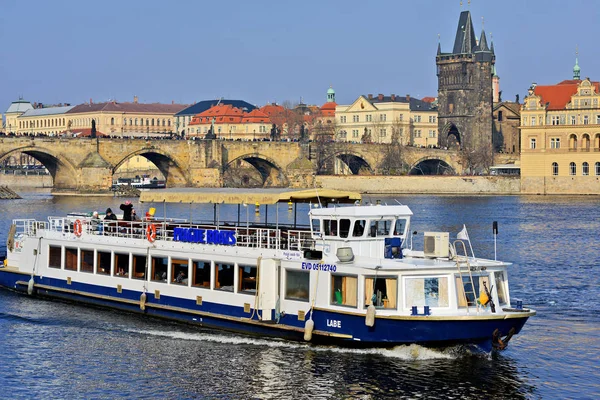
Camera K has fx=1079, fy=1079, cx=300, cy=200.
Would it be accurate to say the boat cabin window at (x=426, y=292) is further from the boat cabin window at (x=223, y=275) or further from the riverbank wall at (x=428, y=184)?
the riverbank wall at (x=428, y=184)

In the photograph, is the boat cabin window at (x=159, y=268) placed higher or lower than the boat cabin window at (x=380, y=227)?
lower

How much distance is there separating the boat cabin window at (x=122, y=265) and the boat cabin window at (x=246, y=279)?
4973 millimetres

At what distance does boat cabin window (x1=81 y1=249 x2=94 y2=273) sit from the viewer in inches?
1276

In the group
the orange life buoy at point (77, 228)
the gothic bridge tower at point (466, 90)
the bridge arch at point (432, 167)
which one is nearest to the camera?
the orange life buoy at point (77, 228)

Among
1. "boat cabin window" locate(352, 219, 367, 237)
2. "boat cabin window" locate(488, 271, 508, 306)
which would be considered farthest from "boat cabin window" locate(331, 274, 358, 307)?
"boat cabin window" locate(488, 271, 508, 306)

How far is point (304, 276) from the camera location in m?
26.2

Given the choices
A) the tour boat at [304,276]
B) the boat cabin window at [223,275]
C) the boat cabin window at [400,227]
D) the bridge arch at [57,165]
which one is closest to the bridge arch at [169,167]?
the bridge arch at [57,165]

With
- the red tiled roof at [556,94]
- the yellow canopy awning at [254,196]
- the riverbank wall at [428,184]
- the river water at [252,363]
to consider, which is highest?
the red tiled roof at [556,94]

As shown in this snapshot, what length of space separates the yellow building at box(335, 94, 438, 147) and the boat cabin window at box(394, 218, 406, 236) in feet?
477

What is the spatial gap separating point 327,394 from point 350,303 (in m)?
2.69

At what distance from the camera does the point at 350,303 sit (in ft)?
→ 82.4

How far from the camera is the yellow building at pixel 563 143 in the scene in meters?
118

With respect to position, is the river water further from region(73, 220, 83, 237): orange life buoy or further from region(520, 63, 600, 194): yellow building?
region(520, 63, 600, 194): yellow building

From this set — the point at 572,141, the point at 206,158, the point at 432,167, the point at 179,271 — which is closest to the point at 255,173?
the point at 206,158
